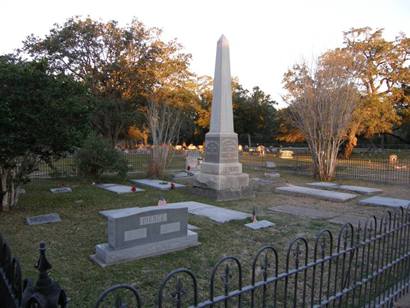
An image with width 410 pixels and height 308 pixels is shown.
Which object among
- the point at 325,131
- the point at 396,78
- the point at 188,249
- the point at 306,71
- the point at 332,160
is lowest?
the point at 188,249

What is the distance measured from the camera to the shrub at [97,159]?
12.4 metres

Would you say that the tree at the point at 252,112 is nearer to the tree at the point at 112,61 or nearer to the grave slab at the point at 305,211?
the tree at the point at 112,61

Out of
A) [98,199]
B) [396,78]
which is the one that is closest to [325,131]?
[98,199]

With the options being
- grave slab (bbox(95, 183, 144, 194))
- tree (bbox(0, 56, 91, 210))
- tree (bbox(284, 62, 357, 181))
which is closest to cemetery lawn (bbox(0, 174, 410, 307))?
grave slab (bbox(95, 183, 144, 194))

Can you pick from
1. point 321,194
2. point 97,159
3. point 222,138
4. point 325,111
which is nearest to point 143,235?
point 222,138

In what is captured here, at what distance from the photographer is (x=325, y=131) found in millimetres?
14227

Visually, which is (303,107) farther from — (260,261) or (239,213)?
(260,261)

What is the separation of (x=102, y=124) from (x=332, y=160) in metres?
17.5

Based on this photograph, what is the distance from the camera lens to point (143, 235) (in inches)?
192

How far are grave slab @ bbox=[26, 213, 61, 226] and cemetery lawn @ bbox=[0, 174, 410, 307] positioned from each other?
15 centimetres

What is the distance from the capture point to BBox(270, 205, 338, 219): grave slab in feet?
25.4

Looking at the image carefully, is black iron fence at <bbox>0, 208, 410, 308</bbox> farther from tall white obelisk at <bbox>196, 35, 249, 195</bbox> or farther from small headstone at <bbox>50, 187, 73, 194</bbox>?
small headstone at <bbox>50, 187, 73, 194</bbox>

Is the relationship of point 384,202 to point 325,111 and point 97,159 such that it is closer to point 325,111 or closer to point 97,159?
point 325,111

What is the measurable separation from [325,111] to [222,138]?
242 inches
